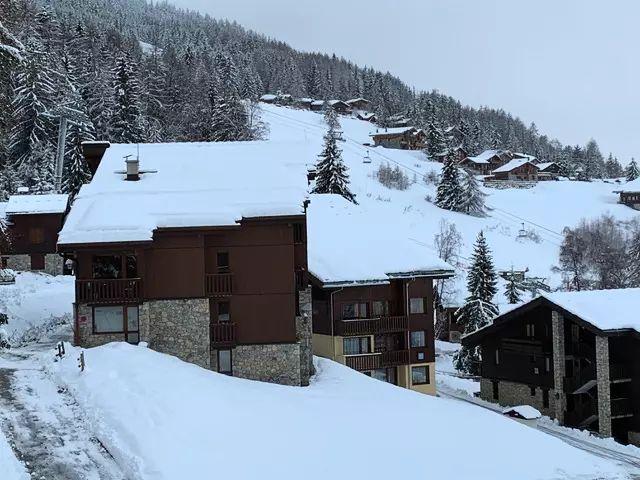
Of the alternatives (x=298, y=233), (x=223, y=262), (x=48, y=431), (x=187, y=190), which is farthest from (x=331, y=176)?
(x=48, y=431)

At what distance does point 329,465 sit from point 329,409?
16.2ft

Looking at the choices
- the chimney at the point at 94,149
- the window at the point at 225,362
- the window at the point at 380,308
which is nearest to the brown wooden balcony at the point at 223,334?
the window at the point at 225,362

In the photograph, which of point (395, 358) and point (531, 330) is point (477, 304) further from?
point (395, 358)

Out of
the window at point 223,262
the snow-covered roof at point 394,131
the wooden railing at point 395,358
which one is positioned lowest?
the wooden railing at point 395,358

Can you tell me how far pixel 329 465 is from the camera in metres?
16.9

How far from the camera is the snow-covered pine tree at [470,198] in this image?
3420 inches

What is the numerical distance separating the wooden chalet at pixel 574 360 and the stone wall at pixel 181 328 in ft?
70.3

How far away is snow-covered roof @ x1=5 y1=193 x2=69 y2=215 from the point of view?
177 ft

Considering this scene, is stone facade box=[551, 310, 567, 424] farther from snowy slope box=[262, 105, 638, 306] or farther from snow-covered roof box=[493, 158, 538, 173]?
snow-covered roof box=[493, 158, 538, 173]

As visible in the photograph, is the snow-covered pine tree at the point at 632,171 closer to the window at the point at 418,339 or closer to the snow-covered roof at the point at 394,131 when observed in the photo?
the snow-covered roof at the point at 394,131

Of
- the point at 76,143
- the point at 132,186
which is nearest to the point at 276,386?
the point at 132,186

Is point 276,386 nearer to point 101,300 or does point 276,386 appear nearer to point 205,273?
point 205,273

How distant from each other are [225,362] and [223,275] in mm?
3309

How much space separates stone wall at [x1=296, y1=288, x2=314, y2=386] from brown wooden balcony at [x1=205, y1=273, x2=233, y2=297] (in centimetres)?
Answer: 347
